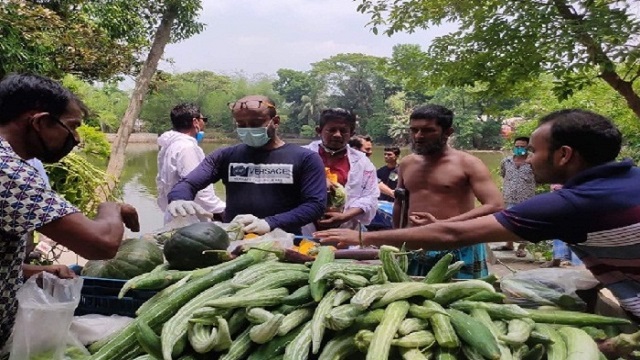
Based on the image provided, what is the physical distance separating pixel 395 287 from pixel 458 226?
1.96ft

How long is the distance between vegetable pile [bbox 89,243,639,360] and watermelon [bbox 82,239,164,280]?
466 mm

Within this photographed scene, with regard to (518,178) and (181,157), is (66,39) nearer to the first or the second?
(181,157)

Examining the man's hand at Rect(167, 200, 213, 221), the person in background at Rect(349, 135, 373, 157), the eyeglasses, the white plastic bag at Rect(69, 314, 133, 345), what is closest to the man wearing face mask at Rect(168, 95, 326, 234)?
the eyeglasses

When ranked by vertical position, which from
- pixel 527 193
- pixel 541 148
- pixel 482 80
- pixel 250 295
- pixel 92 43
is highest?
pixel 92 43

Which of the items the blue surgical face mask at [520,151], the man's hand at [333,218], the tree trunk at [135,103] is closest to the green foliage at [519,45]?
the blue surgical face mask at [520,151]

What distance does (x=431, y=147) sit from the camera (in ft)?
12.6

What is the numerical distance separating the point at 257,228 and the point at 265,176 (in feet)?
2.24

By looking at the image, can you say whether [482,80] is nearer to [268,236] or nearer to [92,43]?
[268,236]

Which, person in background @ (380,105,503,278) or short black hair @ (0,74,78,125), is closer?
short black hair @ (0,74,78,125)

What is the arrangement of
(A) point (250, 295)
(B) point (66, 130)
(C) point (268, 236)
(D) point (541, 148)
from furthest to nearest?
1. (C) point (268, 236)
2. (D) point (541, 148)
3. (B) point (66, 130)
4. (A) point (250, 295)

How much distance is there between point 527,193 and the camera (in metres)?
8.20

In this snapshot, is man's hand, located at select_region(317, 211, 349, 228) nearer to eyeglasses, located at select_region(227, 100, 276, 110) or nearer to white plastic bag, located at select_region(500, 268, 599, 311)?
eyeglasses, located at select_region(227, 100, 276, 110)

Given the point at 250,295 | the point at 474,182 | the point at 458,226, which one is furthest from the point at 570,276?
the point at 474,182

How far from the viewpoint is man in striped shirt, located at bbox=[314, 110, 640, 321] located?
1858mm
